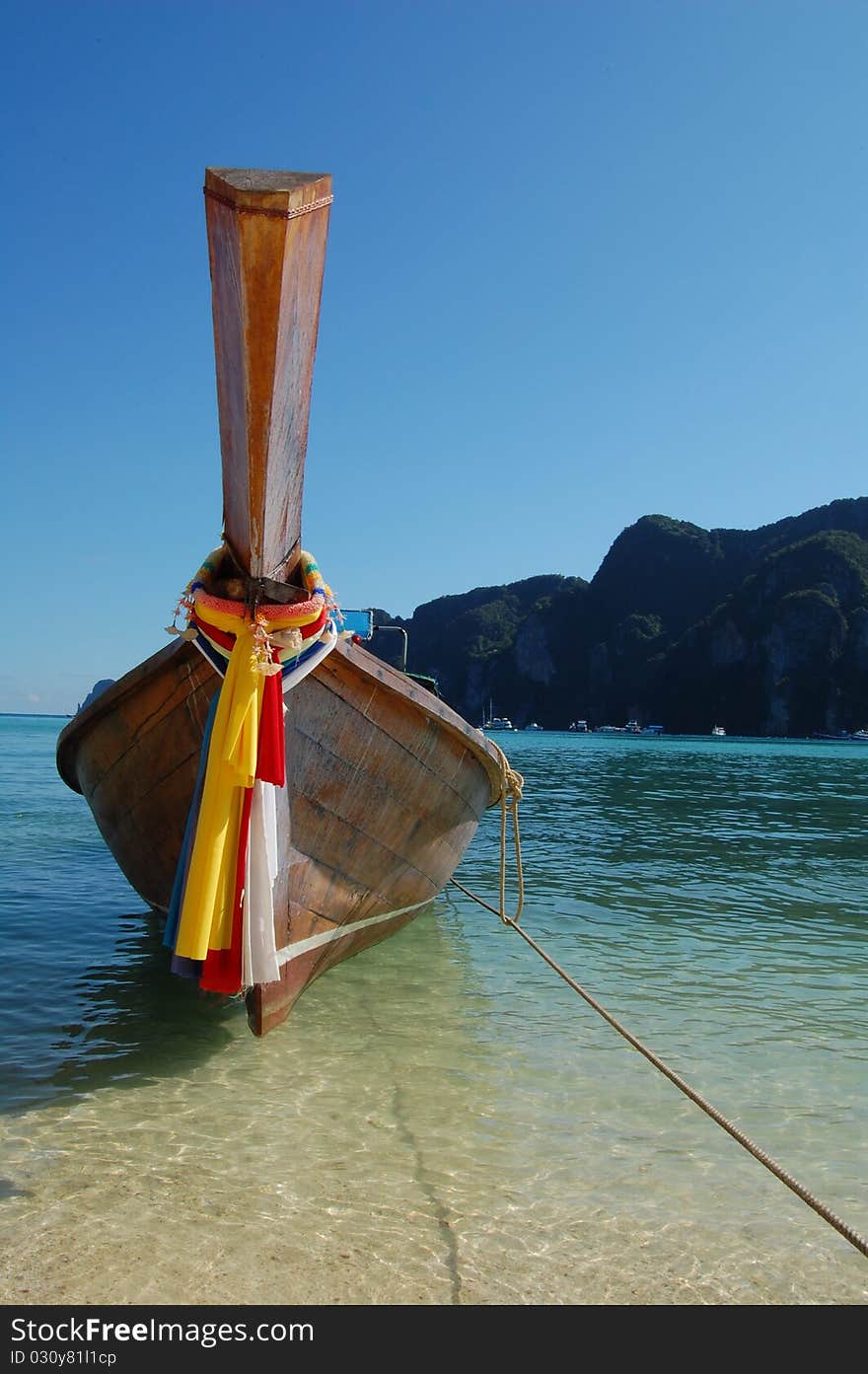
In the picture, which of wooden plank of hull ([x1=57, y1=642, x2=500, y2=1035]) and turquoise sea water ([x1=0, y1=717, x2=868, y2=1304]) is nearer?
turquoise sea water ([x1=0, y1=717, x2=868, y2=1304])

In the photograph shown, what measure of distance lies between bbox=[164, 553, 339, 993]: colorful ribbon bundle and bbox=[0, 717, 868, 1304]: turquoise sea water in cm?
81

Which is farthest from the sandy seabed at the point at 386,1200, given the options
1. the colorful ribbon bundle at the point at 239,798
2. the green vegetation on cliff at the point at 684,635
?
the green vegetation on cliff at the point at 684,635

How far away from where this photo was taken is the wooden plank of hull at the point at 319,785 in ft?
17.3

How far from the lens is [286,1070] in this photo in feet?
16.8

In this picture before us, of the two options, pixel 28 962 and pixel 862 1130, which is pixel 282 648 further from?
pixel 28 962

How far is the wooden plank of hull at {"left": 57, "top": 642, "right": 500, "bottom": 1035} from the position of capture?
527cm

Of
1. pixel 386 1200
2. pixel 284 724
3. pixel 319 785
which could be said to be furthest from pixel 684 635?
pixel 386 1200

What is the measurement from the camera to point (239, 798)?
467 cm

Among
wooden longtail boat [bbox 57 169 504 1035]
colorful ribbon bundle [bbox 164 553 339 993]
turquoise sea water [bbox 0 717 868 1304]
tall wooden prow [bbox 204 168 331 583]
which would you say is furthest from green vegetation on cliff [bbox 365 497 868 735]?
tall wooden prow [bbox 204 168 331 583]

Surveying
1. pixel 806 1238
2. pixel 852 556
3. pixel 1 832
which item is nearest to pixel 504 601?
pixel 852 556

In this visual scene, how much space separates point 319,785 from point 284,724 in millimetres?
620

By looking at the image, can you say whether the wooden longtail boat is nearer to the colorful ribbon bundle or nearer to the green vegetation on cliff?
the colorful ribbon bundle

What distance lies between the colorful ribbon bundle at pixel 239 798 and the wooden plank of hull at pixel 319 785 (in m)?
0.41

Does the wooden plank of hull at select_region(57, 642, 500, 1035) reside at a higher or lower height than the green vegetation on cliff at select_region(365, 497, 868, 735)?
lower
